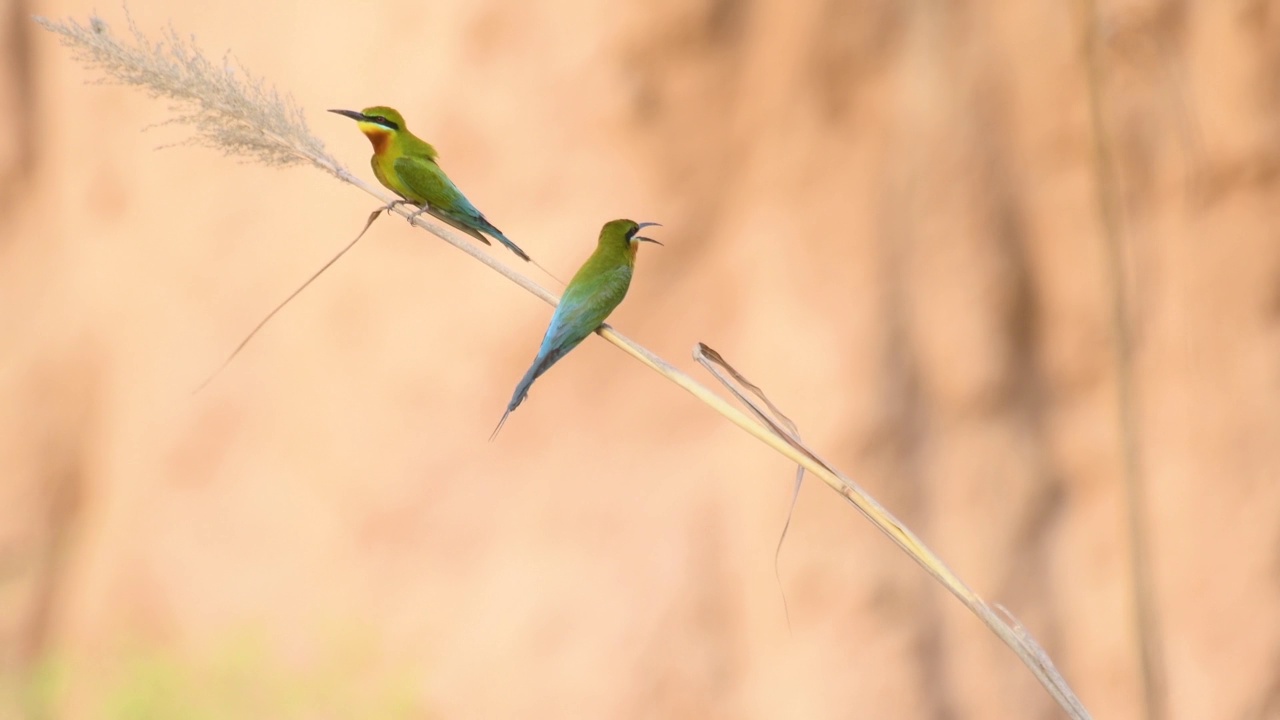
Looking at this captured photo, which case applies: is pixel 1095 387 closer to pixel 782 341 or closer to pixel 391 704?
pixel 782 341

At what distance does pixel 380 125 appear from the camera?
2.77 ft

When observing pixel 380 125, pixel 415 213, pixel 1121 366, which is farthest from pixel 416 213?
pixel 1121 366

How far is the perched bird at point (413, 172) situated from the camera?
0.81m

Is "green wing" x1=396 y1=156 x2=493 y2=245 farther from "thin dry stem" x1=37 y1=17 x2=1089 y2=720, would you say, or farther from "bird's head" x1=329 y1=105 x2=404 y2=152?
"thin dry stem" x1=37 y1=17 x2=1089 y2=720

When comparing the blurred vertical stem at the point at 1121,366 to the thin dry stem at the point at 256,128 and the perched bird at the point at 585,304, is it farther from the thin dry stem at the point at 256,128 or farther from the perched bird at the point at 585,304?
the perched bird at the point at 585,304

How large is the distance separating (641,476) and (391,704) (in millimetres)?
519

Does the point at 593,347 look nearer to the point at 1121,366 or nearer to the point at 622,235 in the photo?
the point at 622,235

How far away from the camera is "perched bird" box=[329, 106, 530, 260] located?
0.81 meters

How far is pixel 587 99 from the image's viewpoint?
1731 mm

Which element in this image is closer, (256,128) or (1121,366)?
(256,128)

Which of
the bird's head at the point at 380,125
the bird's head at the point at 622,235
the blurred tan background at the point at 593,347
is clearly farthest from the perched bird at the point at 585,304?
the blurred tan background at the point at 593,347

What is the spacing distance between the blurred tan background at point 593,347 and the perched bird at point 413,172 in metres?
0.86

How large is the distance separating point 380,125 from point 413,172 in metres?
0.07

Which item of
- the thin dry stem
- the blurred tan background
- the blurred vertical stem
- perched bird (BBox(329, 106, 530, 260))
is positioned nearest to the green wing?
perched bird (BBox(329, 106, 530, 260))
